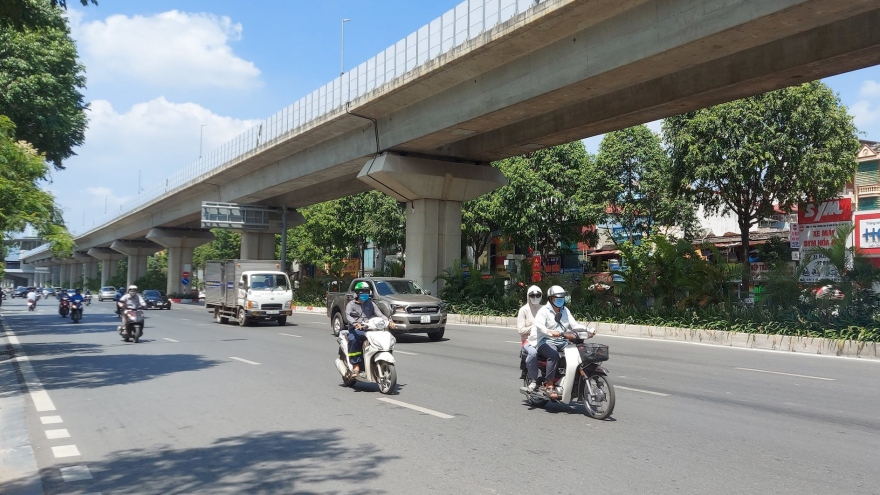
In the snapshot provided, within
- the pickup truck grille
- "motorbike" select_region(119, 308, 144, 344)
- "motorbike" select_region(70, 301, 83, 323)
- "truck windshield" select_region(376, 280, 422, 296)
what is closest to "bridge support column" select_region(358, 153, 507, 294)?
"truck windshield" select_region(376, 280, 422, 296)

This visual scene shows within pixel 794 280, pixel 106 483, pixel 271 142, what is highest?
pixel 271 142

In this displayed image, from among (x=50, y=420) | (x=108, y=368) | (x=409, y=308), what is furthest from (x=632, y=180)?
(x=50, y=420)

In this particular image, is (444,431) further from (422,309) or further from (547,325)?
(422,309)

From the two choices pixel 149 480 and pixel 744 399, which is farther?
pixel 744 399

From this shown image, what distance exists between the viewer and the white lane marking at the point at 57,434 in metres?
7.55

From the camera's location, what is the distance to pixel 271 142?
3306 centimetres

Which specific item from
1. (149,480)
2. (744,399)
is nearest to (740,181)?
(744,399)

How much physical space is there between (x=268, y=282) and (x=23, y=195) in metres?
10.1

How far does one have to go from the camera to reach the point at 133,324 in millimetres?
19312

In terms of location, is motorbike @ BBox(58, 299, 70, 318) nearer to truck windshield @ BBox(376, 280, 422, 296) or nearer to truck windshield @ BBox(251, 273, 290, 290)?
truck windshield @ BBox(251, 273, 290, 290)

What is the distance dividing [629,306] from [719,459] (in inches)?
674

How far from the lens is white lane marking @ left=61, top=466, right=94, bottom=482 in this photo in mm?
5916

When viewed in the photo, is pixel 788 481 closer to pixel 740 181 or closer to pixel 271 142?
pixel 740 181

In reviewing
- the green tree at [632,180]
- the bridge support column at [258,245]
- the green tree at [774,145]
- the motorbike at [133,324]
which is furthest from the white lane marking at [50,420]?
the bridge support column at [258,245]
